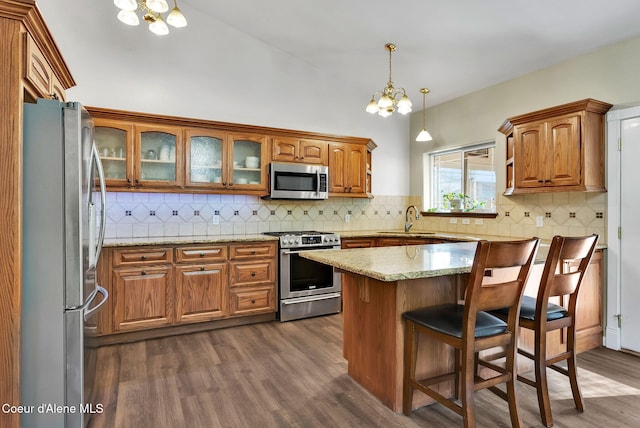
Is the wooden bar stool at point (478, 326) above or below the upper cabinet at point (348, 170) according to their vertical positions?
below

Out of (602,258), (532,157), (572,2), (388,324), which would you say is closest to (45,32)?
(388,324)

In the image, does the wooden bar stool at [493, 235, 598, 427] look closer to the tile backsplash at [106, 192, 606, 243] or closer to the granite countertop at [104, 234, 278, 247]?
the tile backsplash at [106, 192, 606, 243]

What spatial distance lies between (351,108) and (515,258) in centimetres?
376

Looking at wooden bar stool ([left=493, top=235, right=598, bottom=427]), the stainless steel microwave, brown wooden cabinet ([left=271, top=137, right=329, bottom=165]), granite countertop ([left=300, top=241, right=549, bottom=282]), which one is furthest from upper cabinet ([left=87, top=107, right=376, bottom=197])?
wooden bar stool ([left=493, top=235, right=598, bottom=427])

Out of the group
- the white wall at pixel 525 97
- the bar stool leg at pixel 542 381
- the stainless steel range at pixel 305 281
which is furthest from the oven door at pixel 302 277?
the bar stool leg at pixel 542 381

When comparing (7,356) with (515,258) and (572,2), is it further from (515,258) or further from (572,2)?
(572,2)

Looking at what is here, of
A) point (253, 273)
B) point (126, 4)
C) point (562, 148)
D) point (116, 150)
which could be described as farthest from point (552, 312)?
point (116, 150)

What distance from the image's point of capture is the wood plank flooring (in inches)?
78.9

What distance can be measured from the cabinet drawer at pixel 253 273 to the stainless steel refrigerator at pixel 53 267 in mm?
1878

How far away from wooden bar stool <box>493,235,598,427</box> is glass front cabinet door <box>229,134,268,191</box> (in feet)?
9.20

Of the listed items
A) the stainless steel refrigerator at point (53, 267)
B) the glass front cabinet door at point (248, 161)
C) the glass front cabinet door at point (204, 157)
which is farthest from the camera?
the glass front cabinet door at point (248, 161)

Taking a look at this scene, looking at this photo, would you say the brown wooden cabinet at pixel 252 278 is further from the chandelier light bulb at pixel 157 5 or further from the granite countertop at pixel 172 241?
the chandelier light bulb at pixel 157 5

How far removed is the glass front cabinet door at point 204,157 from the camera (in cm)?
373

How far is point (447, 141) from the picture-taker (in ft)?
15.8
